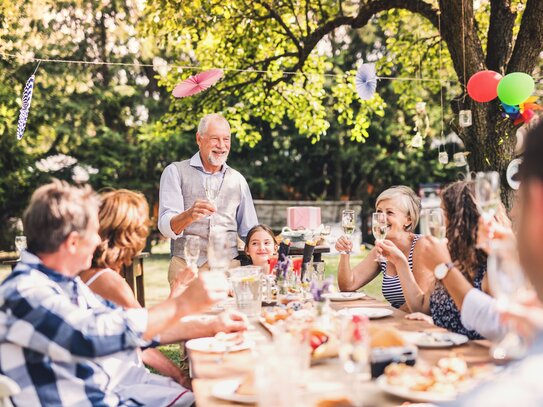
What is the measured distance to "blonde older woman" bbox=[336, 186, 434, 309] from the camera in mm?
3787

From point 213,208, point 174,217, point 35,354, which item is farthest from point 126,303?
point 174,217

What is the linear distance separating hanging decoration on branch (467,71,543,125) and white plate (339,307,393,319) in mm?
2341

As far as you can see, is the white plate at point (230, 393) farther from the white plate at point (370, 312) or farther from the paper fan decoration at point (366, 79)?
the paper fan decoration at point (366, 79)

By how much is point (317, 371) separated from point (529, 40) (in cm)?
481

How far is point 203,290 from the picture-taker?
198 cm

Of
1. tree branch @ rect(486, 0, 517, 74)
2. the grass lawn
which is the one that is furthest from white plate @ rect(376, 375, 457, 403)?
tree branch @ rect(486, 0, 517, 74)

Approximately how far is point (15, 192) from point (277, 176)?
7126mm

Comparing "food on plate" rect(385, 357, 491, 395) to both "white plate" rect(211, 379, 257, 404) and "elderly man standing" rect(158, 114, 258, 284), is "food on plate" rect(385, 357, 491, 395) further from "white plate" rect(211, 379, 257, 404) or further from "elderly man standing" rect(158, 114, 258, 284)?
"elderly man standing" rect(158, 114, 258, 284)

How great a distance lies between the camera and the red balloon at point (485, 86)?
16.0 ft

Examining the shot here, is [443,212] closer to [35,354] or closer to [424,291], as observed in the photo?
[424,291]

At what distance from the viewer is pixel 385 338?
6.63ft

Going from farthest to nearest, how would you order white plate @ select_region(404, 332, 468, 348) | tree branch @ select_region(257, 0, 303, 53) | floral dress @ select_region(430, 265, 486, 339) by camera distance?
1. tree branch @ select_region(257, 0, 303, 53)
2. floral dress @ select_region(430, 265, 486, 339)
3. white plate @ select_region(404, 332, 468, 348)

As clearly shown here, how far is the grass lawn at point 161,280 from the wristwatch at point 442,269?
12.2 feet

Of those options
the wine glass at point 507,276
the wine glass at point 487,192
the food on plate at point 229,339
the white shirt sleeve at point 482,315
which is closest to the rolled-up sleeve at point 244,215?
the food on plate at point 229,339
